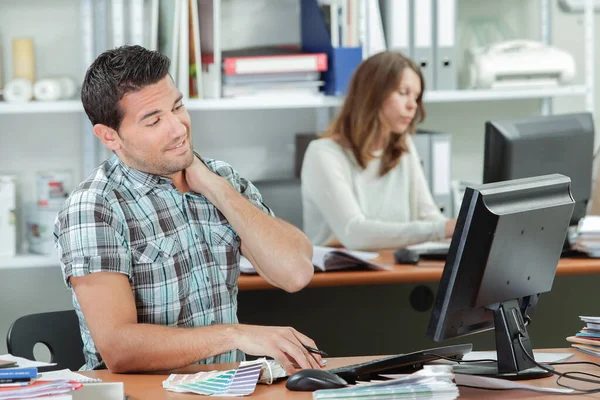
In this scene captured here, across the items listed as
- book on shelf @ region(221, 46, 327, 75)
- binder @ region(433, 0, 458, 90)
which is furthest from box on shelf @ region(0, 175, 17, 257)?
binder @ region(433, 0, 458, 90)

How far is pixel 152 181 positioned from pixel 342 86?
4.69ft

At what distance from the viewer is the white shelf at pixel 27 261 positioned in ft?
10.1

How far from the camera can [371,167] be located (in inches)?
121

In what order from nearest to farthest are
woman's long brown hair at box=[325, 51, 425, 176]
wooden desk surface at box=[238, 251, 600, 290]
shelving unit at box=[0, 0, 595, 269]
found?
wooden desk surface at box=[238, 251, 600, 290] < woman's long brown hair at box=[325, 51, 425, 176] < shelving unit at box=[0, 0, 595, 269]

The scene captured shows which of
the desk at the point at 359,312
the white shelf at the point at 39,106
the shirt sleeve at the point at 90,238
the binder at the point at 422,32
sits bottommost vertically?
the desk at the point at 359,312

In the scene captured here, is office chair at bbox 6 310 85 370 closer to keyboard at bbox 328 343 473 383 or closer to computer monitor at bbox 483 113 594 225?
keyboard at bbox 328 343 473 383

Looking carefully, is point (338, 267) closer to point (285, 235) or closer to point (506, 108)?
point (285, 235)

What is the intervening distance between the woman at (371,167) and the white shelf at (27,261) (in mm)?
889

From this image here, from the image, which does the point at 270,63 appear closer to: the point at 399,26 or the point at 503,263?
the point at 399,26

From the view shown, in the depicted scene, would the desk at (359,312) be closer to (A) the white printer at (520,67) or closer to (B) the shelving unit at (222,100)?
(B) the shelving unit at (222,100)

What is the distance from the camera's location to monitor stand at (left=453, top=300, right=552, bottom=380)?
5.12ft

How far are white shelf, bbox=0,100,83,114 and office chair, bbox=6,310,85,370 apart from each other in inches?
51.6

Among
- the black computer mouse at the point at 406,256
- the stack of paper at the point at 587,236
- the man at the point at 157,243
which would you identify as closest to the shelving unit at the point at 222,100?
the stack of paper at the point at 587,236

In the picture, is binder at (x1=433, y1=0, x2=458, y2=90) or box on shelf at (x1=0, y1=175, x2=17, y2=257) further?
binder at (x1=433, y1=0, x2=458, y2=90)
